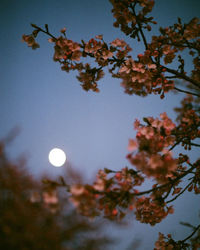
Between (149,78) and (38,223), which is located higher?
(149,78)

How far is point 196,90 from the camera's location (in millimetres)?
2893

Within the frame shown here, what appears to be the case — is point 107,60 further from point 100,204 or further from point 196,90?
point 100,204

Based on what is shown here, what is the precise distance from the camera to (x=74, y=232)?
1689 millimetres

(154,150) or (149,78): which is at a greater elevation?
(149,78)

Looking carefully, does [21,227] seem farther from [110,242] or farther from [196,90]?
[196,90]

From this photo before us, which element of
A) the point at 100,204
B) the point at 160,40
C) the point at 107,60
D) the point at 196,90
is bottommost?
the point at 100,204

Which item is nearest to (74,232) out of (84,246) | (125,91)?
(84,246)

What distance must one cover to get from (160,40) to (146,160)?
2.47 metres

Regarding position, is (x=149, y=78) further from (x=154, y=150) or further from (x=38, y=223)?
(x=38, y=223)

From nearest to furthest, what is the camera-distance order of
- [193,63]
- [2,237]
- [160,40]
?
1. [2,237]
2. [160,40]
3. [193,63]

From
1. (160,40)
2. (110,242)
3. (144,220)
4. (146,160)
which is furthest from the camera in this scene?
(160,40)

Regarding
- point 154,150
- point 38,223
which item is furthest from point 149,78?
point 38,223

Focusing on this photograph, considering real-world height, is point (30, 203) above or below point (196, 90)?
below

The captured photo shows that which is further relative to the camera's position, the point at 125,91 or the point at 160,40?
the point at 125,91
